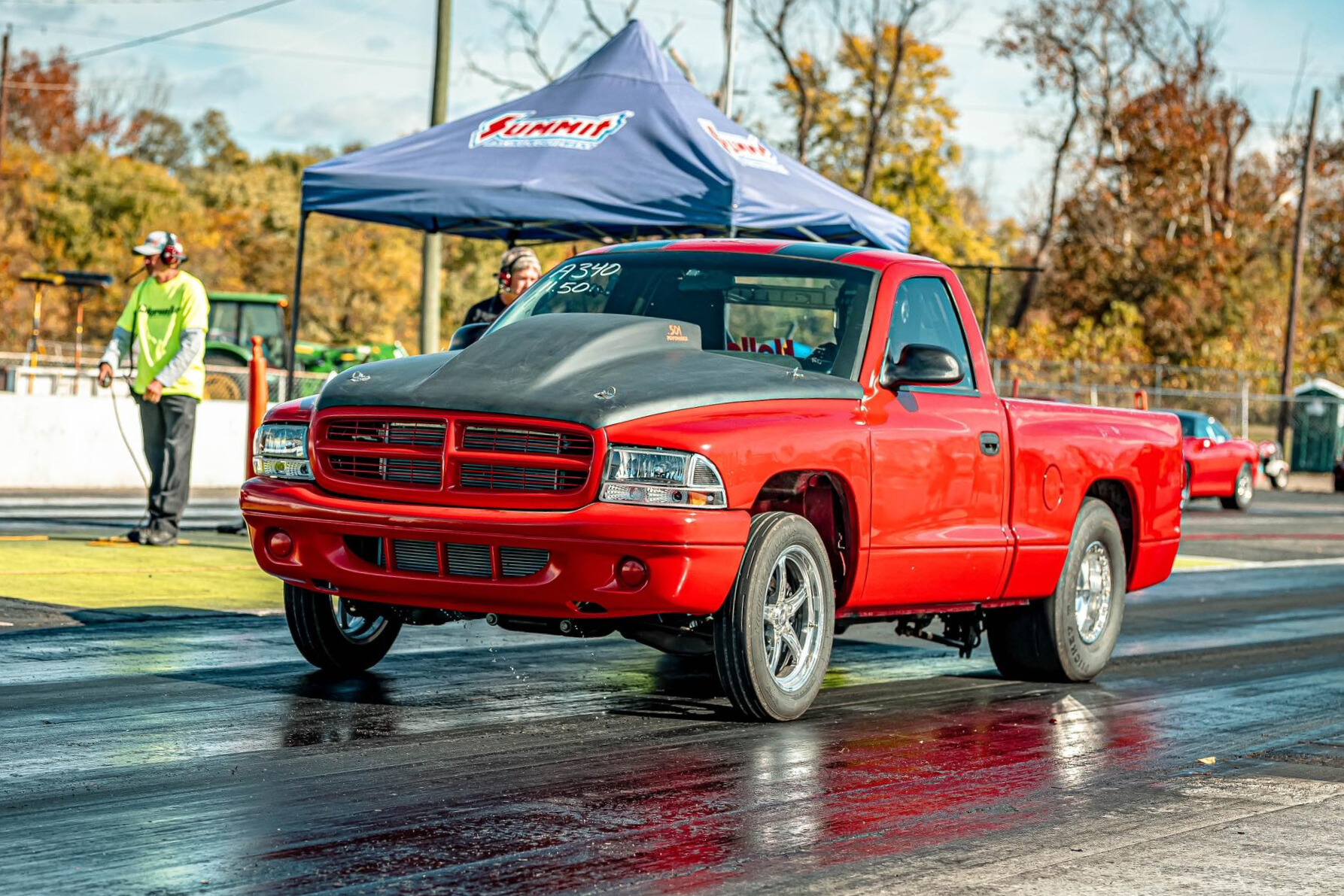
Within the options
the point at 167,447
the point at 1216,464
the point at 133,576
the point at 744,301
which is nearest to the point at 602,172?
the point at 167,447

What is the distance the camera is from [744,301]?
7492mm

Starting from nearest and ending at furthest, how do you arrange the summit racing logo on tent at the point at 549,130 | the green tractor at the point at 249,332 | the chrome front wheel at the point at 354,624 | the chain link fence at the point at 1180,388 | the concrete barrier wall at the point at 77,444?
the chrome front wheel at the point at 354,624, the summit racing logo on tent at the point at 549,130, the concrete barrier wall at the point at 77,444, the green tractor at the point at 249,332, the chain link fence at the point at 1180,388

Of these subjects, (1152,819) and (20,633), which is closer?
(1152,819)

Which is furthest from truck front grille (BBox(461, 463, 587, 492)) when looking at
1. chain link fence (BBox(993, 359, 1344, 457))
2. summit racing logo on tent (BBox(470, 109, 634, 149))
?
chain link fence (BBox(993, 359, 1344, 457))

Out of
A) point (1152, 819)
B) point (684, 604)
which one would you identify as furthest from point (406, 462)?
point (1152, 819)

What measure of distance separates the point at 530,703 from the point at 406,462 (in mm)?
1255

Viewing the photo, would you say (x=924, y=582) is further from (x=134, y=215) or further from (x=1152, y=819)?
(x=134, y=215)

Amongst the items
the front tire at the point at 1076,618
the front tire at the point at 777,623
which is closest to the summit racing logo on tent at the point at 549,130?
the front tire at the point at 1076,618

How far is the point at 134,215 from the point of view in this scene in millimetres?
61625

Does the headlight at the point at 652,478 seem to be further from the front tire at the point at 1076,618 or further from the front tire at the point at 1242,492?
the front tire at the point at 1242,492

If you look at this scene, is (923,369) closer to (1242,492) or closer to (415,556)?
(415,556)

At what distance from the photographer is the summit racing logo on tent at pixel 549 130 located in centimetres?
1462

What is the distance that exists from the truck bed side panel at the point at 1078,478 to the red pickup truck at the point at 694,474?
0.9 inches

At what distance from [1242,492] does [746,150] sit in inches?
713
